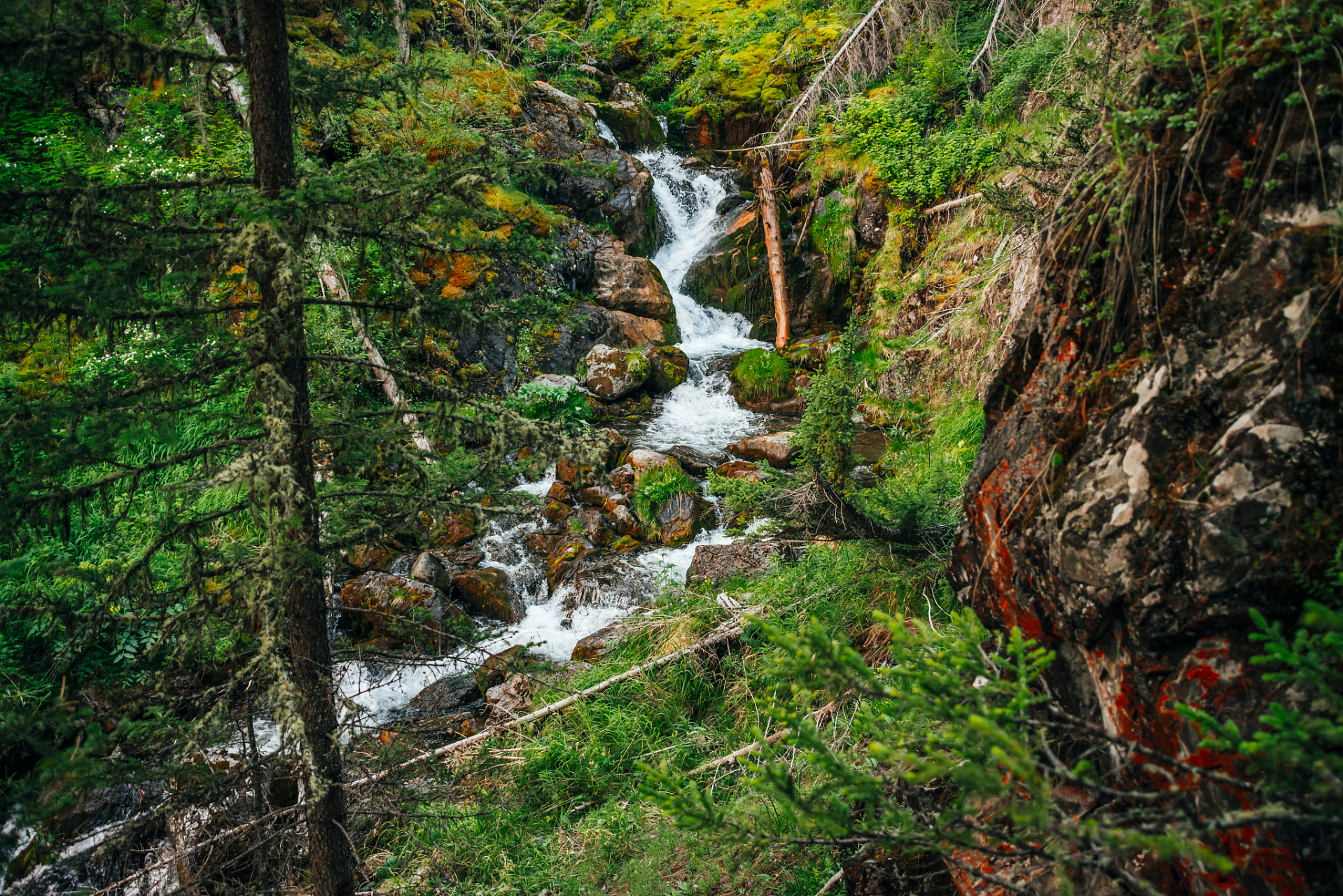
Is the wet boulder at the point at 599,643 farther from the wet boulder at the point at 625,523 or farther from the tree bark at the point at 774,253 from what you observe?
the tree bark at the point at 774,253

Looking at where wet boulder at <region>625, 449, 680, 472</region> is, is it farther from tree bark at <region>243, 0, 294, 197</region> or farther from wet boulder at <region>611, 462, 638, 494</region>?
tree bark at <region>243, 0, 294, 197</region>

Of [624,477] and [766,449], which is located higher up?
[766,449]

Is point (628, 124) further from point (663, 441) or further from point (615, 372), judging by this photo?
point (663, 441)

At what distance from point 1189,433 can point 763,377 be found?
Result: 1076 cm

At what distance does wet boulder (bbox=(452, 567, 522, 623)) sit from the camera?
7887mm

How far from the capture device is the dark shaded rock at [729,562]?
6.72 metres

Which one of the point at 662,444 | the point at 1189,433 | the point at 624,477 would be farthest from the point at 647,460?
the point at 1189,433

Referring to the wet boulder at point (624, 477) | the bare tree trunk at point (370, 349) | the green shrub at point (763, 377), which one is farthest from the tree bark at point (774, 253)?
the bare tree trunk at point (370, 349)

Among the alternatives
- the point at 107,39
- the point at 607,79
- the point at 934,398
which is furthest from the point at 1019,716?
the point at 607,79

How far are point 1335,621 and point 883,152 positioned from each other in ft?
38.6

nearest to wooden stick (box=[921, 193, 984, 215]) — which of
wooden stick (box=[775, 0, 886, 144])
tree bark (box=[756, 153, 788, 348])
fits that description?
wooden stick (box=[775, 0, 886, 144])

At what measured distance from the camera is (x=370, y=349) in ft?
24.6

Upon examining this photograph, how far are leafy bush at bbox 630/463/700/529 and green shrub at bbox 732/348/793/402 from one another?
139 inches

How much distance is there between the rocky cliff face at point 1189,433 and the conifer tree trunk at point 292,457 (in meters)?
2.79
